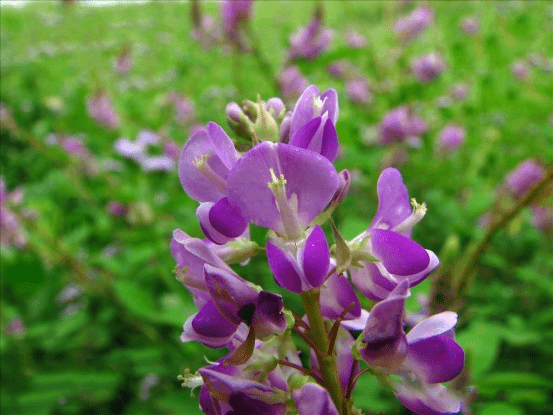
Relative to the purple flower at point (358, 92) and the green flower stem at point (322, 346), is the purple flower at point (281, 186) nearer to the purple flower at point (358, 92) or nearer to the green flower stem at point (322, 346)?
the green flower stem at point (322, 346)

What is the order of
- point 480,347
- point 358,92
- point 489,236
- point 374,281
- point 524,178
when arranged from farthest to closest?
point 358,92, point 524,178, point 480,347, point 489,236, point 374,281

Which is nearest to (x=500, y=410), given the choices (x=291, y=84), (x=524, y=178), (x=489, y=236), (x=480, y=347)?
(x=480, y=347)

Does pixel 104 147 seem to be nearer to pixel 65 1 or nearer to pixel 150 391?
pixel 65 1

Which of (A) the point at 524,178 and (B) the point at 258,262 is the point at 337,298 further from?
(A) the point at 524,178

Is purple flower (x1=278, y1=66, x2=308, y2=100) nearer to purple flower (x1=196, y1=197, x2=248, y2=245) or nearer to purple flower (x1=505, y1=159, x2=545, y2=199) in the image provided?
purple flower (x1=505, y1=159, x2=545, y2=199)

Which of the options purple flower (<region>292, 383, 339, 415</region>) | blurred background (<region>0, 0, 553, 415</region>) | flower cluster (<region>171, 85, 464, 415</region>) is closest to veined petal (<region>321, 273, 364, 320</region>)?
flower cluster (<region>171, 85, 464, 415</region>)

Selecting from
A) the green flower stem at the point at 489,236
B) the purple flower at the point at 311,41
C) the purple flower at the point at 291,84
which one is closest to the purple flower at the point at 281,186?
the green flower stem at the point at 489,236
